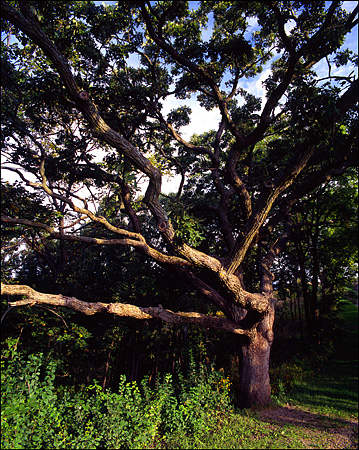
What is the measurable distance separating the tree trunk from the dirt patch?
40cm

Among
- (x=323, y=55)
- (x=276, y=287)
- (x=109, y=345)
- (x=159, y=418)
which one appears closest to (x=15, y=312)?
(x=109, y=345)

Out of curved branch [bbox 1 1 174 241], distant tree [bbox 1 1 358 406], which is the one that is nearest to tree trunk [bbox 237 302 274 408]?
distant tree [bbox 1 1 358 406]

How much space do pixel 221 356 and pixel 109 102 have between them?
9.88 meters

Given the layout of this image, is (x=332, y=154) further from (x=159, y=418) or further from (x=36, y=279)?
(x=36, y=279)

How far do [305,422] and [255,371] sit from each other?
1555 mm

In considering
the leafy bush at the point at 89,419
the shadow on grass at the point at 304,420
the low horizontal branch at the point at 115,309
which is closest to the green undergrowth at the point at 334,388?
Result: the shadow on grass at the point at 304,420

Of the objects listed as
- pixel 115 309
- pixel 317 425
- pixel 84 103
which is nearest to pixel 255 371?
pixel 317 425

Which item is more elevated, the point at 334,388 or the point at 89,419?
the point at 334,388

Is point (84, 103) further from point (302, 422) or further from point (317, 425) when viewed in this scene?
point (317, 425)

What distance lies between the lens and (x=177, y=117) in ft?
36.0

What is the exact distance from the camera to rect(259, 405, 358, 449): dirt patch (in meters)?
5.39

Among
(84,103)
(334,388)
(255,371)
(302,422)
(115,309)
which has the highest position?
(84,103)

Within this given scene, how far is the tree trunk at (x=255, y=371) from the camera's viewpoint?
24.6 ft

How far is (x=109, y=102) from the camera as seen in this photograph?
8.80 meters
